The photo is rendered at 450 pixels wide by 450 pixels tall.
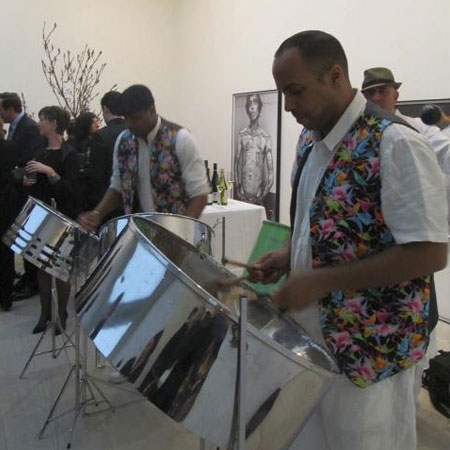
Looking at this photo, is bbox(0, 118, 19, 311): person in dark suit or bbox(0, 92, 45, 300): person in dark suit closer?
bbox(0, 118, 19, 311): person in dark suit

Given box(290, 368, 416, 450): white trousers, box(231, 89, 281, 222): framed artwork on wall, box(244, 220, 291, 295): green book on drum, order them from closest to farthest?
box(290, 368, 416, 450): white trousers
box(244, 220, 291, 295): green book on drum
box(231, 89, 281, 222): framed artwork on wall

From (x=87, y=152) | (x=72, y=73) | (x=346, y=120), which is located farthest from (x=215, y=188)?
(x=346, y=120)

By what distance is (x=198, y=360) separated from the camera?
69 cm

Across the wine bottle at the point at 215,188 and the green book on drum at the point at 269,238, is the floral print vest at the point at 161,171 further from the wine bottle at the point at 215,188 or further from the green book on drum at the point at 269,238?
the wine bottle at the point at 215,188

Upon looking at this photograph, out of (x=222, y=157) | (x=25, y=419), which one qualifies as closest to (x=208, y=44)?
(x=222, y=157)

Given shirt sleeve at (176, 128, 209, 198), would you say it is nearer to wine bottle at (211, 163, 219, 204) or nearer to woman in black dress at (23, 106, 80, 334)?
woman in black dress at (23, 106, 80, 334)

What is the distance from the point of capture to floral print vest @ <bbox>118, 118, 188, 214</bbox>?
1.63 m

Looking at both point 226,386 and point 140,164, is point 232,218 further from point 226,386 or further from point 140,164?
point 226,386

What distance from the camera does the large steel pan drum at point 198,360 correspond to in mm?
682

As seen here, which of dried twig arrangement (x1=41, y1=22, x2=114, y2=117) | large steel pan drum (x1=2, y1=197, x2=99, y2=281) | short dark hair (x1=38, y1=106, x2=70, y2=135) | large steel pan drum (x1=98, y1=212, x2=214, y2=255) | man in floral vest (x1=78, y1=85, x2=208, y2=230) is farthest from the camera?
dried twig arrangement (x1=41, y1=22, x2=114, y2=117)

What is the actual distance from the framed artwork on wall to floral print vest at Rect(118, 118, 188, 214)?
67.1 inches

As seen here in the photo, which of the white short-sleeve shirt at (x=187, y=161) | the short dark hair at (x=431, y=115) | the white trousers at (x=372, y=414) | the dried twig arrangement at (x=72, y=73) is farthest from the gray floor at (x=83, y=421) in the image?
the dried twig arrangement at (x=72, y=73)

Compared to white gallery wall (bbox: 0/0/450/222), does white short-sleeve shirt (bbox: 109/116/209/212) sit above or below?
below

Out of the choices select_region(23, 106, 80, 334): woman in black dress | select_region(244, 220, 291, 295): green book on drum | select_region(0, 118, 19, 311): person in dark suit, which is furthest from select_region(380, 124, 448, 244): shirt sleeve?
select_region(0, 118, 19, 311): person in dark suit
